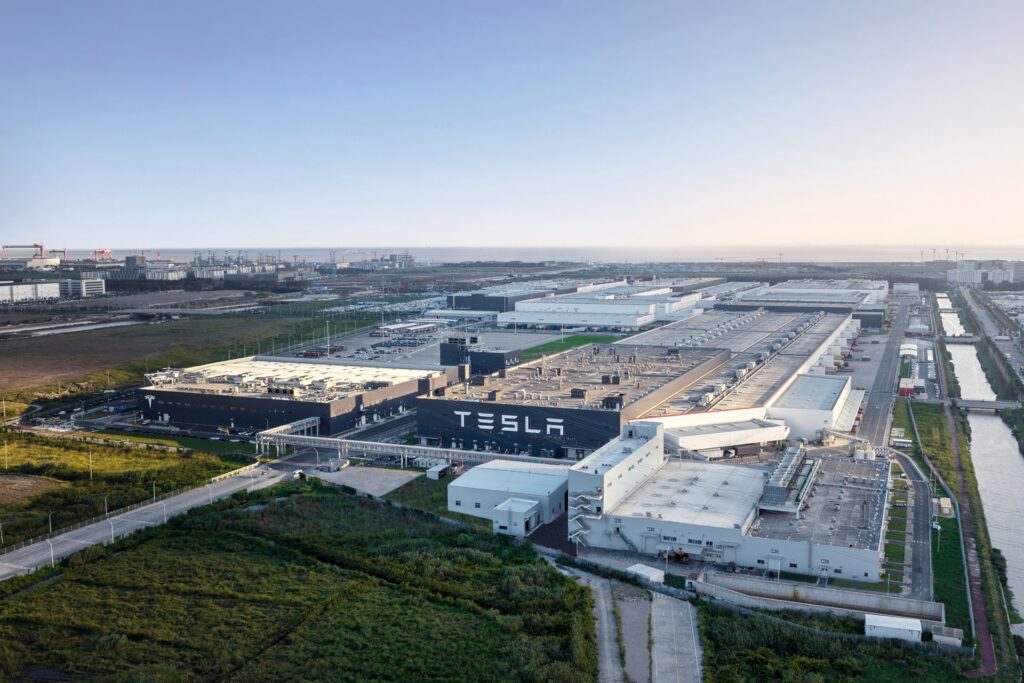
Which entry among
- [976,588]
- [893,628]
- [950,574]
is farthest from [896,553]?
[893,628]

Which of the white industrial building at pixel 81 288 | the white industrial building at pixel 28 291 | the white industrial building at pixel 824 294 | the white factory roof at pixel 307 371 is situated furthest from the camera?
the white industrial building at pixel 81 288

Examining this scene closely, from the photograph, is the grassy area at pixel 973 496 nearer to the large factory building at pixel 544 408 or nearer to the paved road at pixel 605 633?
the paved road at pixel 605 633

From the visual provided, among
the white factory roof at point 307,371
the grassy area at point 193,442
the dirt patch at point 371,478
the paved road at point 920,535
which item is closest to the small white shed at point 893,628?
the paved road at point 920,535

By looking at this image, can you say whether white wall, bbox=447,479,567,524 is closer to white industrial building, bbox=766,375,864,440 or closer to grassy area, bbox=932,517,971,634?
grassy area, bbox=932,517,971,634

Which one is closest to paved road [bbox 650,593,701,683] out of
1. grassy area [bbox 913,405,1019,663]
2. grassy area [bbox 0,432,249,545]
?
grassy area [bbox 913,405,1019,663]

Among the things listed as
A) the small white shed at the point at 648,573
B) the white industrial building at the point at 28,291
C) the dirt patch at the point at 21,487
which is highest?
the white industrial building at the point at 28,291

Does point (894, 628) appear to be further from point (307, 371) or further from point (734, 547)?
point (307, 371)
